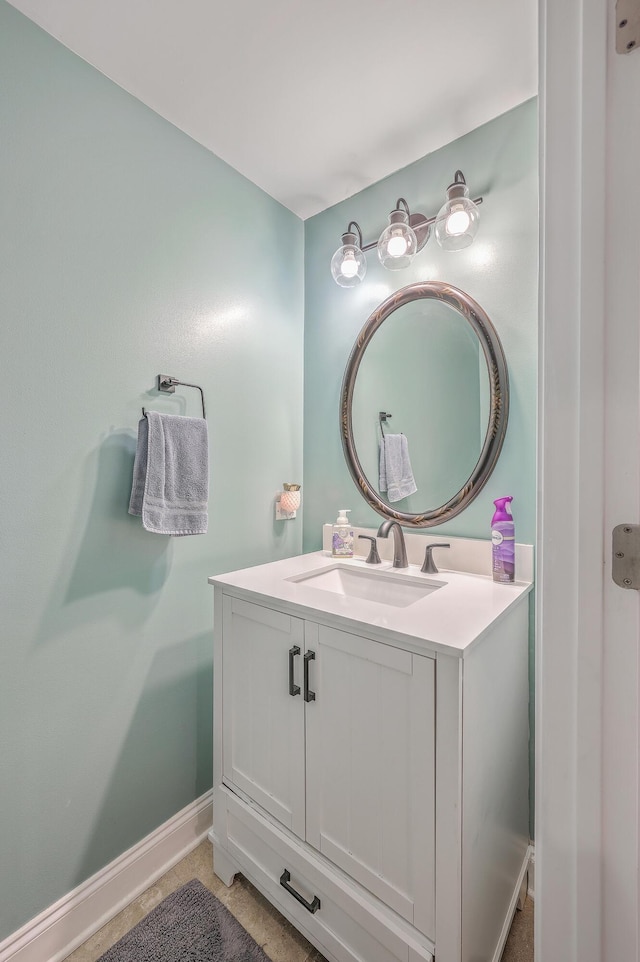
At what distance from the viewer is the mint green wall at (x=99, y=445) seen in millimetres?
1057

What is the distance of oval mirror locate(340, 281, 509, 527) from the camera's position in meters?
1.35

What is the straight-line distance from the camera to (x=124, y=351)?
127 centimetres

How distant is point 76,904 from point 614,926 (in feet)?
4.24

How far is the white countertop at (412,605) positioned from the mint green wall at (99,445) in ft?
1.15

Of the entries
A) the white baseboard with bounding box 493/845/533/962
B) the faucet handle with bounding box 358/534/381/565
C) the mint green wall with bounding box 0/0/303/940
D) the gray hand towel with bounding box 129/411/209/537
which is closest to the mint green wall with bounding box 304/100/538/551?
the faucet handle with bounding box 358/534/381/565

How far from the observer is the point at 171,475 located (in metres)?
1.29

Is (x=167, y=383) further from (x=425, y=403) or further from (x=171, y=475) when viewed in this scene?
(x=425, y=403)

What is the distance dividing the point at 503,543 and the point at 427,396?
57 cm

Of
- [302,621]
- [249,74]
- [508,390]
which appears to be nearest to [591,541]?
[302,621]

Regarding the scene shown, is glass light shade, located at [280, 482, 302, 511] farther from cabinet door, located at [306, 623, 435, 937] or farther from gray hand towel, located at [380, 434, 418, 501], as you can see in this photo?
cabinet door, located at [306, 623, 435, 937]

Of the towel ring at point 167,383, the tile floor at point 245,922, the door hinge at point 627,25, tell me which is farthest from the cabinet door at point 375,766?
the door hinge at point 627,25

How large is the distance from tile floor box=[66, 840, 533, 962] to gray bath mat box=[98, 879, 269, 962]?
0.02m

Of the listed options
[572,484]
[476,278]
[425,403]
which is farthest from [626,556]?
[476,278]

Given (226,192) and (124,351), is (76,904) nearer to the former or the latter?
(124,351)
